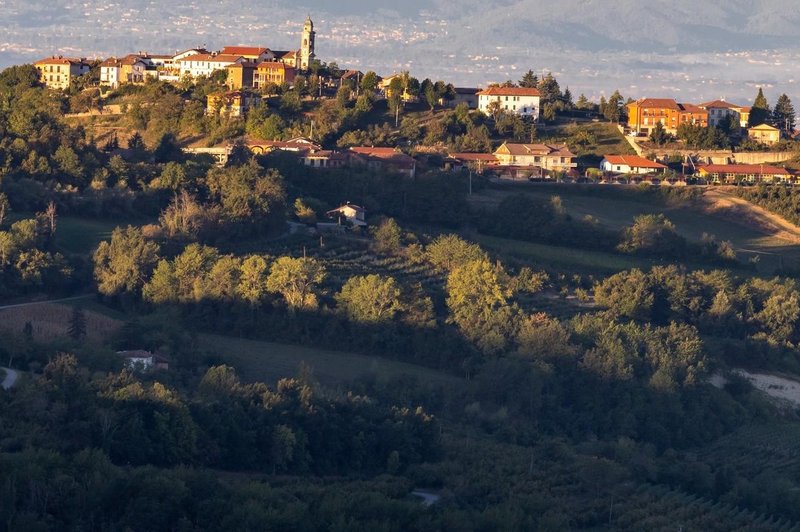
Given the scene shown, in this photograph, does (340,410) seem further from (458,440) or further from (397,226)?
(397,226)

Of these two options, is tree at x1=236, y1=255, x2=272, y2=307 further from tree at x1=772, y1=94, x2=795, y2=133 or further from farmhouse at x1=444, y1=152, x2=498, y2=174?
tree at x1=772, y1=94, x2=795, y2=133

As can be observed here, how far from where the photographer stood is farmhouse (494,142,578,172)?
53.2 m

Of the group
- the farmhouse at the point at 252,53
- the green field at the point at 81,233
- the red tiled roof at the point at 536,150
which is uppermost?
the farmhouse at the point at 252,53

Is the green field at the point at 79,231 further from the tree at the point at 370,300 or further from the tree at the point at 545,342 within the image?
the tree at the point at 545,342

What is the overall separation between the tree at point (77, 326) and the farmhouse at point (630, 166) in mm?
24020

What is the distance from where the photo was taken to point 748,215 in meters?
49.3

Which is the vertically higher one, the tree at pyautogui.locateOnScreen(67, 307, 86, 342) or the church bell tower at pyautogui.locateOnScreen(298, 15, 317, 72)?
the church bell tower at pyautogui.locateOnScreen(298, 15, 317, 72)

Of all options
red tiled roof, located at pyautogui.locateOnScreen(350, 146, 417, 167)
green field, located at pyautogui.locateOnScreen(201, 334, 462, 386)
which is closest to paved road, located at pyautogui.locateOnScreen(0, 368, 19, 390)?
green field, located at pyautogui.locateOnScreen(201, 334, 462, 386)

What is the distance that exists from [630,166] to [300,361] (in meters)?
22.7

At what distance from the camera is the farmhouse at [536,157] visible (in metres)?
53.2

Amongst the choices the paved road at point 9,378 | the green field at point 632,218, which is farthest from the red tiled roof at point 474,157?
the paved road at point 9,378

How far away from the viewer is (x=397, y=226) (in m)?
41.8

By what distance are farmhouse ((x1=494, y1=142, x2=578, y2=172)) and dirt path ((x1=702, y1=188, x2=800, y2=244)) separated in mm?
4815

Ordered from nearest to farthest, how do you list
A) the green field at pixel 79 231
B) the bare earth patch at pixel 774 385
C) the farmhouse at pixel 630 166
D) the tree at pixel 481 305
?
the tree at pixel 481 305
the bare earth patch at pixel 774 385
the green field at pixel 79 231
the farmhouse at pixel 630 166
